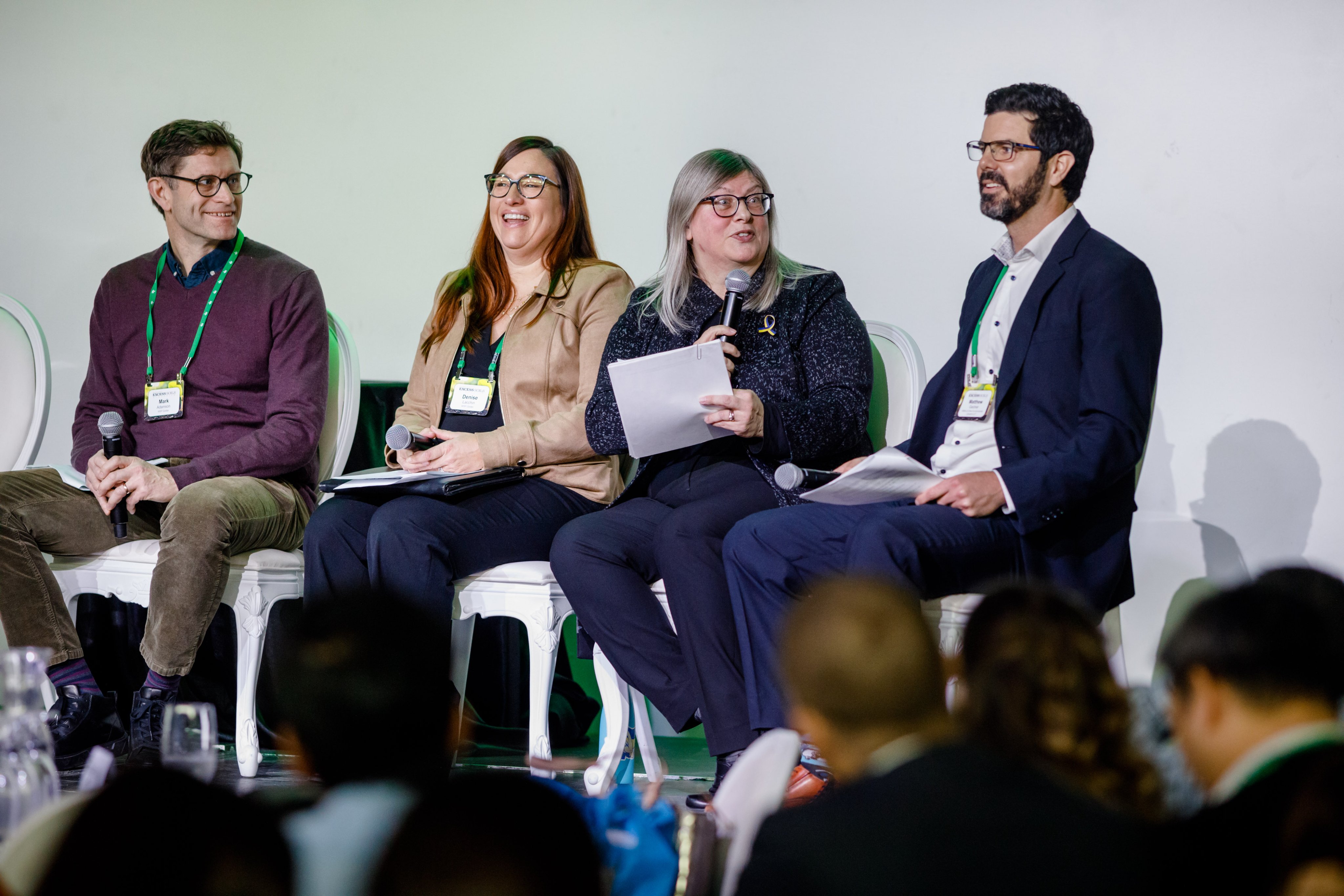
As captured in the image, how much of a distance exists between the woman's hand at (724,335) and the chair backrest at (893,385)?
38cm

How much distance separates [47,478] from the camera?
124 inches

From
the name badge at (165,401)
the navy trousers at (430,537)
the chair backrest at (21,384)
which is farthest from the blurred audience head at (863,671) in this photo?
the chair backrest at (21,384)

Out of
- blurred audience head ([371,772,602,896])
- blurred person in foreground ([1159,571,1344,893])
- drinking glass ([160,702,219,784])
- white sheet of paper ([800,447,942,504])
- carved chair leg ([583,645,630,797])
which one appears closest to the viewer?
blurred audience head ([371,772,602,896])

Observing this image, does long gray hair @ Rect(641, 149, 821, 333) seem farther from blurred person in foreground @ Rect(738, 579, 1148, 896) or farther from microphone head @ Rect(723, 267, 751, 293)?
blurred person in foreground @ Rect(738, 579, 1148, 896)

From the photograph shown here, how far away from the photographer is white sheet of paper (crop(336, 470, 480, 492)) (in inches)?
111

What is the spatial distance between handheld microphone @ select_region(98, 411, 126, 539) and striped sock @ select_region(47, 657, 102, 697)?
1.02 feet

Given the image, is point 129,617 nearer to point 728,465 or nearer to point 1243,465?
point 728,465

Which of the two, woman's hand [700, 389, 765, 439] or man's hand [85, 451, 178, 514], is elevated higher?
woman's hand [700, 389, 765, 439]

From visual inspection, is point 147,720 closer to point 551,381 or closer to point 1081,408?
point 551,381

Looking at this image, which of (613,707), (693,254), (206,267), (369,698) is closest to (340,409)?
(206,267)

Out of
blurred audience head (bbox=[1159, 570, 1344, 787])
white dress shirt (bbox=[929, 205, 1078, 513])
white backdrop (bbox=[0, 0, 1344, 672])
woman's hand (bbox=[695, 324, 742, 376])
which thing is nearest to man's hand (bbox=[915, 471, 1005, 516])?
white dress shirt (bbox=[929, 205, 1078, 513])

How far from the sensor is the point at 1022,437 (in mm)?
2576

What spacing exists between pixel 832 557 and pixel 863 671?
1.32 metres

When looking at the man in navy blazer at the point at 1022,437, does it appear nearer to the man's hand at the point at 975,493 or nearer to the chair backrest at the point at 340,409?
the man's hand at the point at 975,493
